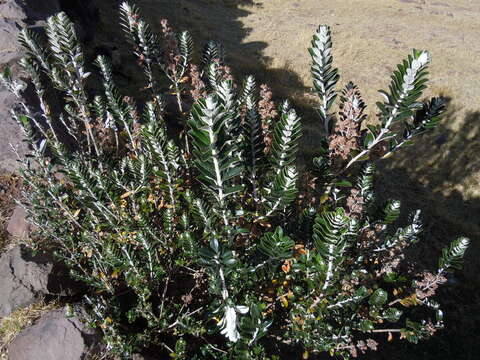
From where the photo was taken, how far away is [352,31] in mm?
14602

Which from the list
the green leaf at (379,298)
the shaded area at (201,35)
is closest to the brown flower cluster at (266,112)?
the green leaf at (379,298)

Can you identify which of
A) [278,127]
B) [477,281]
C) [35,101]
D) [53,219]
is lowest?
[477,281]

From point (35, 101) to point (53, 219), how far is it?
2050 mm

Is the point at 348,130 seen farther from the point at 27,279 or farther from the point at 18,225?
the point at 18,225

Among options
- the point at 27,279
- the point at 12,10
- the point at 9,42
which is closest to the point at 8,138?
the point at 27,279

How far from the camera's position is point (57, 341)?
8.29 feet

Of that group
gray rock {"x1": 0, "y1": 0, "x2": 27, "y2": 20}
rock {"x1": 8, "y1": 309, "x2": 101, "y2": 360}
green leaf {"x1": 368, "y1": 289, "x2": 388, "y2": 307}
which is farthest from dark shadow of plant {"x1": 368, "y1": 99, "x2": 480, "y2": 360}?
gray rock {"x1": 0, "y1": 0, "x2": 27, "y2": 20}

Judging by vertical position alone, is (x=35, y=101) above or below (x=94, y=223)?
above

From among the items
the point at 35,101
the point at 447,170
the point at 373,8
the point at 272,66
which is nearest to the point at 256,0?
the point at 373,8

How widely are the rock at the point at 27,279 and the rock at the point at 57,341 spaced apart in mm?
361

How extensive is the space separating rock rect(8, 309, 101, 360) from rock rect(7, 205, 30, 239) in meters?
1.06

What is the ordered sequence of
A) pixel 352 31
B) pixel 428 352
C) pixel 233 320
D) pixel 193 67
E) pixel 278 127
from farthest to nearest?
pixel 352 31 → pixel 428 352 → pixel 193 67 → pixel 278 127 → pixel 233 320

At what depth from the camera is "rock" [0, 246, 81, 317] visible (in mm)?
2926

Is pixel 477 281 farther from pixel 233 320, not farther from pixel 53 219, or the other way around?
pixel 53 219
